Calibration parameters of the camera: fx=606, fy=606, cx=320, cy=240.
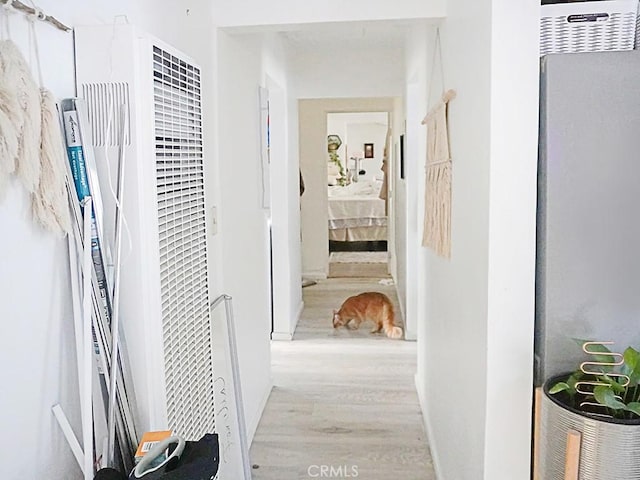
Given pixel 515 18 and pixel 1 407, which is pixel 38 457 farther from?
pixel 515 18

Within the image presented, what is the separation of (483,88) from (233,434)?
1.85 m

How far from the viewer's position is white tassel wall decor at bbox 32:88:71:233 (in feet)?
3.99

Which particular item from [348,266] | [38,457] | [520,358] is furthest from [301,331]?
[38,457]

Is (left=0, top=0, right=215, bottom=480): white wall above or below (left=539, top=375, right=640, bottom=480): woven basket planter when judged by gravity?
above

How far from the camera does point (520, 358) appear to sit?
169cm

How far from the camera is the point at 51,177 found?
124 cm

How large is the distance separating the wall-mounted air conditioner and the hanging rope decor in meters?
1.02

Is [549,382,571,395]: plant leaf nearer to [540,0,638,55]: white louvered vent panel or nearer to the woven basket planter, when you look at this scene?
the woven basket planter

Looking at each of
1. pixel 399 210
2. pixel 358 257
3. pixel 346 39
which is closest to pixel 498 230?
pixel 346 39

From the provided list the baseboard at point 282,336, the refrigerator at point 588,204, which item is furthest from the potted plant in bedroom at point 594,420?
the baseboard at point 282,336

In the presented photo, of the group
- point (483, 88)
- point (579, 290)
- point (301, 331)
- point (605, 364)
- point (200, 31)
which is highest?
point (200, 31)

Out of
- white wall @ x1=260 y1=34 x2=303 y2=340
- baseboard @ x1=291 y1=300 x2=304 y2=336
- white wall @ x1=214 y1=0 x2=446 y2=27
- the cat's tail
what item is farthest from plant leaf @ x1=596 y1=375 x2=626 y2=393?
baseboard @ x1=291 y1=300 x2=304 y2=336

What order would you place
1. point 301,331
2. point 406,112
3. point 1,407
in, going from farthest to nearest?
point 301,331 → point 406,112 → point 1,407

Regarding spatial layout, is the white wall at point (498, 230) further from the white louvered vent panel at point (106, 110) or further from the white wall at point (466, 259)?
the white louvered vent panel at point (106, 110)
